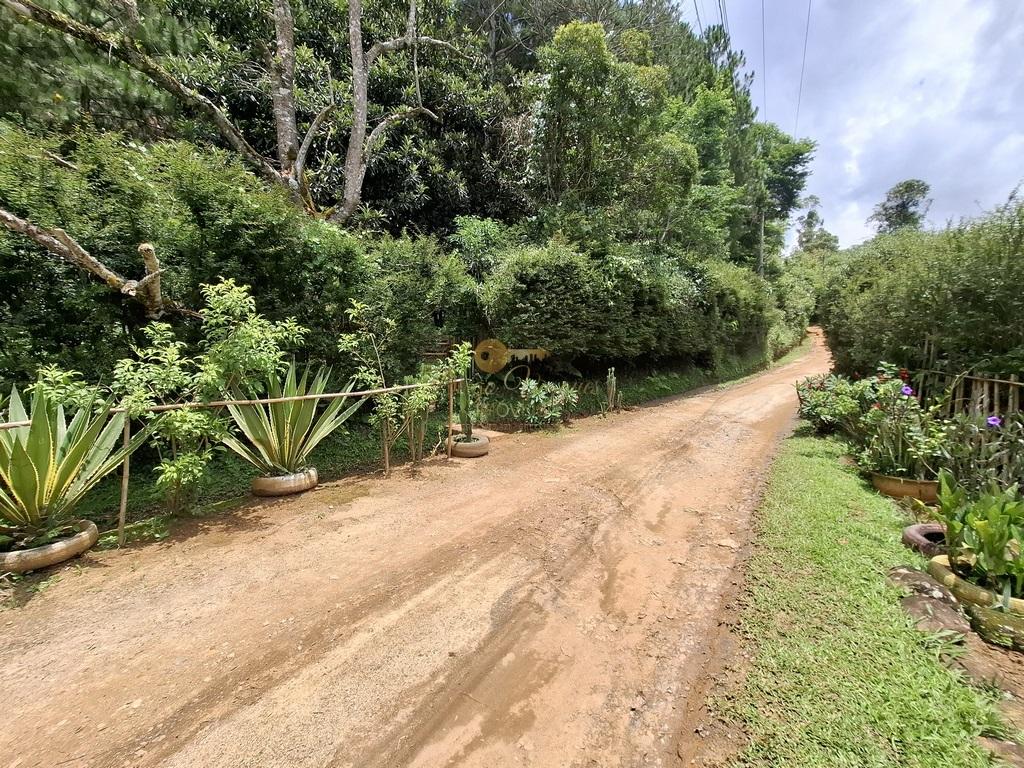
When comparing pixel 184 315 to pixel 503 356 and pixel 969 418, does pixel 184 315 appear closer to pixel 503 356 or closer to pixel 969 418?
pixel 503 356

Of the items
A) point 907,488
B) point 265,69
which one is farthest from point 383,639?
point 265,69

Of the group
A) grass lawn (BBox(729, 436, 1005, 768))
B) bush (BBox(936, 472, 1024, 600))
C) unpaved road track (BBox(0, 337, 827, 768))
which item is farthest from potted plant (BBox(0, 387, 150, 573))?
bush (BBox(936, 472, 1024, 600))

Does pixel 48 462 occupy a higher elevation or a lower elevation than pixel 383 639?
higher

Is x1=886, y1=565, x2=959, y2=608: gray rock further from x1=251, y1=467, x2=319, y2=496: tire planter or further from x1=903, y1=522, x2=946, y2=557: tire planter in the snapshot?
x1=251, y1=467, x2=319, y2=496: tire planter

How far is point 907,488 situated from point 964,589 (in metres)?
2.18

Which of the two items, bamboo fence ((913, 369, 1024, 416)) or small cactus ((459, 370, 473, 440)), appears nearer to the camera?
Result: bamboo fence ((913, 369, 1024, 416))

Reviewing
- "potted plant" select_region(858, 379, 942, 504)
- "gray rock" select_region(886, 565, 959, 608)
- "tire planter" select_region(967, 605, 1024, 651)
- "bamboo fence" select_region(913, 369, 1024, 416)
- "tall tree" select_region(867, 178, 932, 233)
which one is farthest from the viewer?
"tall tree" select_region(867, 178, 932, 233)

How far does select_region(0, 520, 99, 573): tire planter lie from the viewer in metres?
2.63

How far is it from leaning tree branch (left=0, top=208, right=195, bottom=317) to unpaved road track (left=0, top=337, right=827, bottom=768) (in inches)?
91.0

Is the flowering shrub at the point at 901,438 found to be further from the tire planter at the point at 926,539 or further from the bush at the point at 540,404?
the bush at the point at 540,404

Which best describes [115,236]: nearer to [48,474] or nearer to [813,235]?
[48,474]

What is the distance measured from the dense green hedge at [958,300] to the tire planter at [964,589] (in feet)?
10.9

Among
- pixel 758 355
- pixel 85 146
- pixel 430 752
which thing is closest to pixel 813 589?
pixel 430 752

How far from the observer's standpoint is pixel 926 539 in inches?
124
